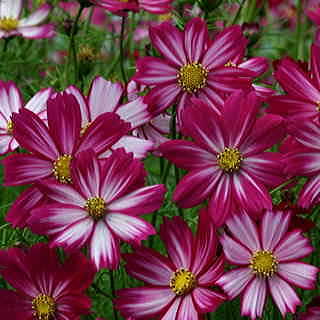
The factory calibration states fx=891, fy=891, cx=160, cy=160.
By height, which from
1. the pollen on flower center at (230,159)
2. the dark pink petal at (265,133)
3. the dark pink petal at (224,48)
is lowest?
the pollen on flower center at (230,159)

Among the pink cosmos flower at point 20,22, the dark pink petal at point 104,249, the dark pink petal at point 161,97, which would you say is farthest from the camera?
the pink cosmos flower at point 20,22

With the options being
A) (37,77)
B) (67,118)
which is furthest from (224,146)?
(37,77)

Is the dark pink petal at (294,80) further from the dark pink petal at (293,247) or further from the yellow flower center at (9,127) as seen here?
the yellow flower center at (9,127)

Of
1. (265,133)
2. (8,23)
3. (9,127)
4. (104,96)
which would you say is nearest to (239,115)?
(265,133)

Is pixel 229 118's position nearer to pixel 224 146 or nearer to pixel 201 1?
pixel 224 146

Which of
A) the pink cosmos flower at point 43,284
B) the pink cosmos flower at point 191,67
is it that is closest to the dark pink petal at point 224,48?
the pink cosmos flower at point 191,67

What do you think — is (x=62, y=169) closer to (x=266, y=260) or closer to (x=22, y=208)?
(x=22, y=208)

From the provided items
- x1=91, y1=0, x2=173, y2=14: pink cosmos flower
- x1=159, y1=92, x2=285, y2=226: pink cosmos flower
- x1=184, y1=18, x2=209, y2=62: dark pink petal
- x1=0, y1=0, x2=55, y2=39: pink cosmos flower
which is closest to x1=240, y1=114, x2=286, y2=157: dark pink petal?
x1=159, y1=92, x2=285, y2=226: pink cosmos flower
